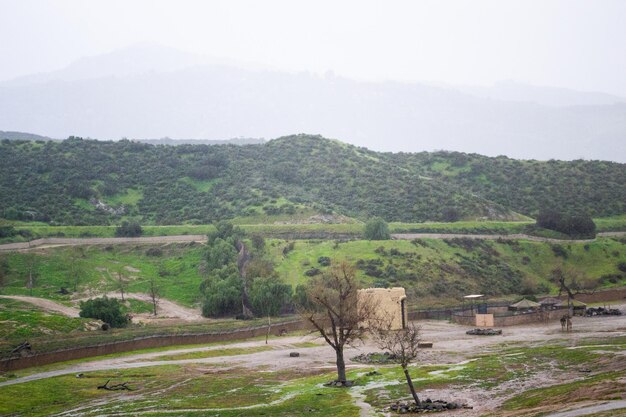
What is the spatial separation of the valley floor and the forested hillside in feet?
236

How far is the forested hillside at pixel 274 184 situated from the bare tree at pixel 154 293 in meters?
34.9

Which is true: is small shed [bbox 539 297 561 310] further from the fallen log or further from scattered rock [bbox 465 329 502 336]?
the fallen log

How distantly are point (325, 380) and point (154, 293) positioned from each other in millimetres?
47903

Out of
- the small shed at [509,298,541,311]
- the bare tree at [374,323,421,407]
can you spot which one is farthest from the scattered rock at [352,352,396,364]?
the small shed at [509,298,541,311]

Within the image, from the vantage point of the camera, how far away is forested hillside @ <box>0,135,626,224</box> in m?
140

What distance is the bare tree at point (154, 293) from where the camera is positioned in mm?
90338

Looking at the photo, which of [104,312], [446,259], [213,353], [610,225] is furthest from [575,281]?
[104,312]

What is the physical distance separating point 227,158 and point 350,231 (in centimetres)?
6322

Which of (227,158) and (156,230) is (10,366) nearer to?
(156,230)

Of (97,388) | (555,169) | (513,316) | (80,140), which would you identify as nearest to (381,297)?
(513,316)

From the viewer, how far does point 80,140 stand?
176625 millimetres

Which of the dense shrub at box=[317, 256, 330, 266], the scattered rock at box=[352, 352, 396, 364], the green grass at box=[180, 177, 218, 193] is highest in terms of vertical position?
the green grass at box=[180, 177, 218, 193]

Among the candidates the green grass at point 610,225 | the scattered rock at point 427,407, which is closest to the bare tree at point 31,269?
the scattered rock at point 427,407

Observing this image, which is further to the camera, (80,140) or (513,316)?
(80,140)
